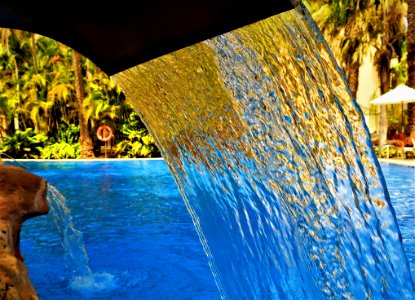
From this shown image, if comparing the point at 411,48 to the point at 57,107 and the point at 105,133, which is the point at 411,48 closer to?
the point at 105,133

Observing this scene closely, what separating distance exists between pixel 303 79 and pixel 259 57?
24cm

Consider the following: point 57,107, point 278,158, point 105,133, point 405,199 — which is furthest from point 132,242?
point 57,107

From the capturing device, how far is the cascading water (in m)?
2.06

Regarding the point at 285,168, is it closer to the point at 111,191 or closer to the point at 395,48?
the point at 111,191

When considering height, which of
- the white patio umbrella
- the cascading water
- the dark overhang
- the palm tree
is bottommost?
the white patio umbrella

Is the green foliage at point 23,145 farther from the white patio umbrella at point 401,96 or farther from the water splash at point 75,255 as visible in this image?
the water splash at point 75,255

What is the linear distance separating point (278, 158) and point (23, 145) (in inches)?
824

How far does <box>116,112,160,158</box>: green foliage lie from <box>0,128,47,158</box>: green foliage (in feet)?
13.3

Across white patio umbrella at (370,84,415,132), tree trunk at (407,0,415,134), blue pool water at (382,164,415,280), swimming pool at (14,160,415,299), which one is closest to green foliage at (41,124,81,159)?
swimming pool at (14,160,415,299)

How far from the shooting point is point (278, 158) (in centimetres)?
250

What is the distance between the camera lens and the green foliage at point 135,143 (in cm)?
1983

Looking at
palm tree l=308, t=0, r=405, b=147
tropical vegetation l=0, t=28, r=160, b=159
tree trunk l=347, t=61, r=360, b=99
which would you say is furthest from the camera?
tree trunk l=347, t=61, r=360, b=99

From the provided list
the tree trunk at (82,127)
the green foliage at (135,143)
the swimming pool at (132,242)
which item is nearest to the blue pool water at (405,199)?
the swimming pool at (132,242)

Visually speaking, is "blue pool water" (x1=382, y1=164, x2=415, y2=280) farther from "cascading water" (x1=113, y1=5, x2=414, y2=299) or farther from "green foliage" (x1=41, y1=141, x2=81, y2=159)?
"green foliage" (x1=41, y1=141, x2=81, y2=159)
